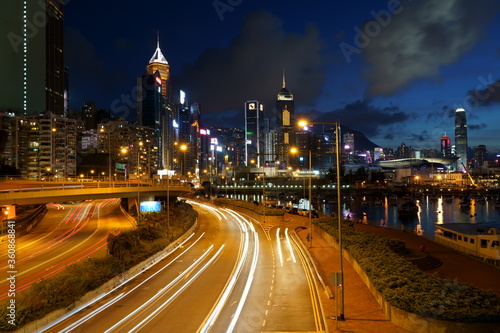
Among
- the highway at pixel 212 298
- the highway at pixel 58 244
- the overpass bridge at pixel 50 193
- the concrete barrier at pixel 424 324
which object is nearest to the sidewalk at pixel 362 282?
the concrete barrier at pixel 424 324

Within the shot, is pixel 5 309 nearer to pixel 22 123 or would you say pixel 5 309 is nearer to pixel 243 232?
pixel 243 232

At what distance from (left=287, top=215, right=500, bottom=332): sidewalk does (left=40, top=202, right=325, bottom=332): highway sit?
1.27 m

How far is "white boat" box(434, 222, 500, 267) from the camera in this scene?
3928 centimetres

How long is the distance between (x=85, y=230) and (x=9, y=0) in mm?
122935

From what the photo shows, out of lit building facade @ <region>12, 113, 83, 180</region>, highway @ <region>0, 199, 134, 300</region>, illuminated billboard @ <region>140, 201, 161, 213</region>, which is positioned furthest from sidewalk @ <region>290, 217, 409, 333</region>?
lit building facade @ <region>12, 113, 83, 180</region>

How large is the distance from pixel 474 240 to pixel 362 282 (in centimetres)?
2730

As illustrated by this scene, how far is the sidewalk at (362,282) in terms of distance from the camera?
16016 mm

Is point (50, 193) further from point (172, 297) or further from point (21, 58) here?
point (21, 58)

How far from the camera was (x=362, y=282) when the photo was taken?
22266 mm

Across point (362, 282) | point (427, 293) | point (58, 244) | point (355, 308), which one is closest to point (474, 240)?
point (362, 282)

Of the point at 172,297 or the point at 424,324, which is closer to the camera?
the point at 424,324

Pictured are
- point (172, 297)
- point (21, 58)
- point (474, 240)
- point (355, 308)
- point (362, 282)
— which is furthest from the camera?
point (21, 58)

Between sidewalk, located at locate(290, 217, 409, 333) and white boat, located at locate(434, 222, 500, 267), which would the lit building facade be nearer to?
white boat, located at locate(434, 222, 500, 267)

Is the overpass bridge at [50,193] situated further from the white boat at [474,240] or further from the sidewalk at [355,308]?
the white boat at [474,240]
